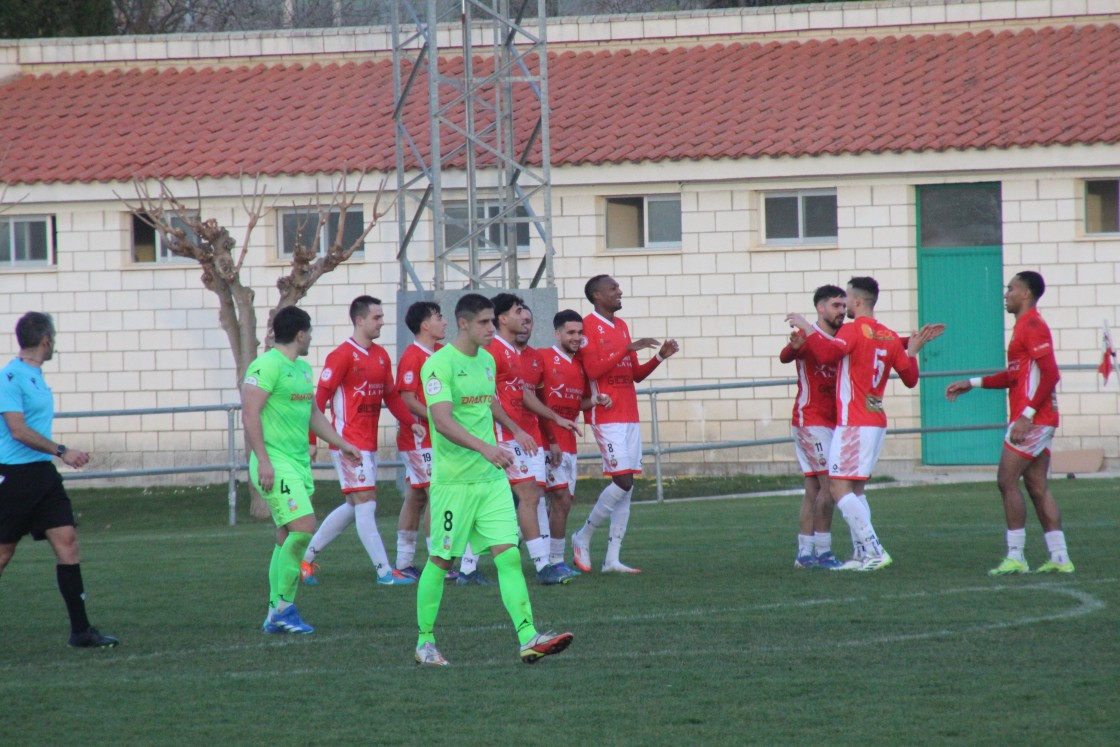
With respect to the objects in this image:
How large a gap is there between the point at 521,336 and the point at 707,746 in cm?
556

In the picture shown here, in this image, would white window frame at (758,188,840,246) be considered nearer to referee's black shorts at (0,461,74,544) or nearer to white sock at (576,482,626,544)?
white sock at (576,482,626,544)

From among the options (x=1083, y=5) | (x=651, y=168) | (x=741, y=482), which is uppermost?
(x=1083, y=5)

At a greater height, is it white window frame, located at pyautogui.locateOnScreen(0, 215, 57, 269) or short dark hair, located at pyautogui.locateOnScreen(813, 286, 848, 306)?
white window frame, located at pyautogui.locateOnScreen(0, 215, 57, 269)

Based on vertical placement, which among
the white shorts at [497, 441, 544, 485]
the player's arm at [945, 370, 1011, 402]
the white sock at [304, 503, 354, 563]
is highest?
the player's arm at [945, 370, 1011, 402]

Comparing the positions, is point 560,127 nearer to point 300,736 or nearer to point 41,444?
point 41,444

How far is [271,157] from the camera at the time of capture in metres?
22.4

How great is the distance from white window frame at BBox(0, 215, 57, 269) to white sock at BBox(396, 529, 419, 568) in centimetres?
1327

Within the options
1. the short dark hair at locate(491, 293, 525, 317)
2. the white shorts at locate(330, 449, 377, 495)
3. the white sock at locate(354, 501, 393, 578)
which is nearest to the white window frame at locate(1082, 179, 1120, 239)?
the short dark hair at locate(491, 293, 525, 317)

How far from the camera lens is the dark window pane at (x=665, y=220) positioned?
850 inches

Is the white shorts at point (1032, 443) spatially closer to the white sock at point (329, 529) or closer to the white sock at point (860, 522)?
the white sock at point (860, 522)

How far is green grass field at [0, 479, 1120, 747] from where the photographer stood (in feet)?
21.2

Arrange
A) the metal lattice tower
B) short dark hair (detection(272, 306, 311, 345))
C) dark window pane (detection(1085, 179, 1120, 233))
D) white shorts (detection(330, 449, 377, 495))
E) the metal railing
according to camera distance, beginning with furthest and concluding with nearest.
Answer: dark window pane (detection(1085, 179, 1120, 233)) < the metal lattice tower < the metal railing < white shorts (detection(330, 449, 377, 495)) < short dark hair (detection(272, 306, 311, 345))

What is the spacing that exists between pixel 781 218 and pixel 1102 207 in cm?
423

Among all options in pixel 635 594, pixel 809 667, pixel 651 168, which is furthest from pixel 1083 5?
pixel 809 667
